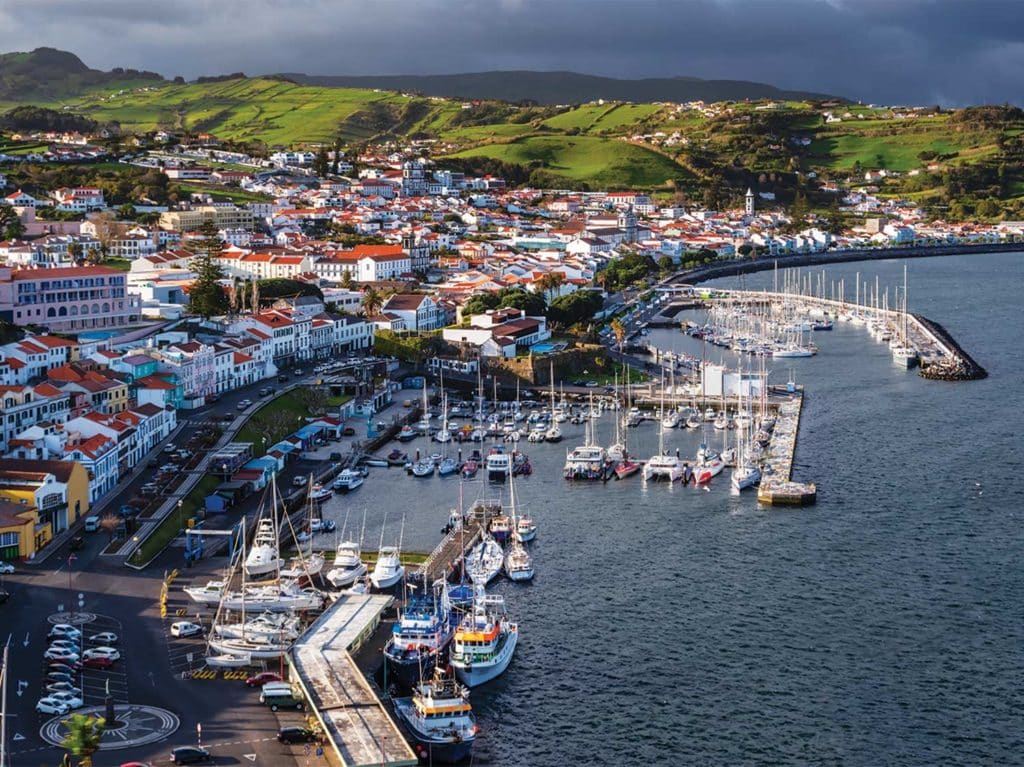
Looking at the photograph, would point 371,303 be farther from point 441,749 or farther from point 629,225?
point 629,225

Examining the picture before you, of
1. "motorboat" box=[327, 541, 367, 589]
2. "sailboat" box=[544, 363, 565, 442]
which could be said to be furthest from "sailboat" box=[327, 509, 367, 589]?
"sailboat" box=[544, 363, 565, 442]

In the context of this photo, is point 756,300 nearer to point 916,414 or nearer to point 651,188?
point 916,414

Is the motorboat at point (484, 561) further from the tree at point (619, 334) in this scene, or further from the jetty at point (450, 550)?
the tree at point (619, 334)

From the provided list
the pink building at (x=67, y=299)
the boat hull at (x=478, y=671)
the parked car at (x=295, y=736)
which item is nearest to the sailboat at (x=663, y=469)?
the boat hull at (x=478, y=671)

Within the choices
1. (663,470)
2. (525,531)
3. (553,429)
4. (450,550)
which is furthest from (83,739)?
(553,429)

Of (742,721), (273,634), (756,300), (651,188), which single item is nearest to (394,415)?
(273,634)

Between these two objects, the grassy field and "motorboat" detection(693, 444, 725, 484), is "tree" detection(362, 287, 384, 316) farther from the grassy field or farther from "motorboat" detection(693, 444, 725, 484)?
the grassy field

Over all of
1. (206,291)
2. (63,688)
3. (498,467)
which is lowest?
(498,467)
